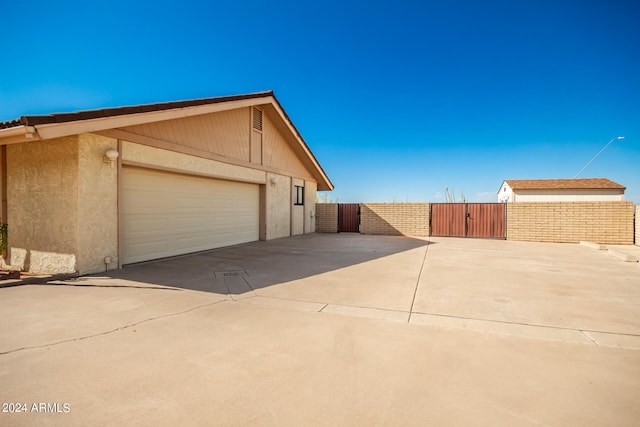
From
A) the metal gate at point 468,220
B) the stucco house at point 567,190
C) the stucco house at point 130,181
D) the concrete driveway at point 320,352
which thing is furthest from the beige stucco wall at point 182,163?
the stucco house at point 567,190

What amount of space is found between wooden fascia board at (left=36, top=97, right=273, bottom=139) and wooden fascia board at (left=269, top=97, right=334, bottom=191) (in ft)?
9.33

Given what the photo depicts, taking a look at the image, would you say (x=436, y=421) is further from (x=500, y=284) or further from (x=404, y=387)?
(x=500, y=284)

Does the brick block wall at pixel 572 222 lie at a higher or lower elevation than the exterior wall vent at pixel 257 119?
lower

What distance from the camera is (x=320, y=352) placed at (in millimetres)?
2754

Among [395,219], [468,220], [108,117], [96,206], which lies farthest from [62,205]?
[468,220]

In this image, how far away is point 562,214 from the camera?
13102mm

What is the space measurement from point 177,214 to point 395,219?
11.7m

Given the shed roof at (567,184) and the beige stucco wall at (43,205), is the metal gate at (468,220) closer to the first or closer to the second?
the beige stucco wall at (43,205)

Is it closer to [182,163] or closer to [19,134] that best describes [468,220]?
[182,163]

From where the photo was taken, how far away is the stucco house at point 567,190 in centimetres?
2644

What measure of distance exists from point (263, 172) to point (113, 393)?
10.6 meters

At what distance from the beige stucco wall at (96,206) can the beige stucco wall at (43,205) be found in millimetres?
108

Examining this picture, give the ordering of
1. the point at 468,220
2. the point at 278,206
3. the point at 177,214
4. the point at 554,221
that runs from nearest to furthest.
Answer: the point at 177,214 < the point at 554,221 < the point at 278,206 < the point at 468,220

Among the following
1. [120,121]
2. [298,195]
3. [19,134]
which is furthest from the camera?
[298,195]
